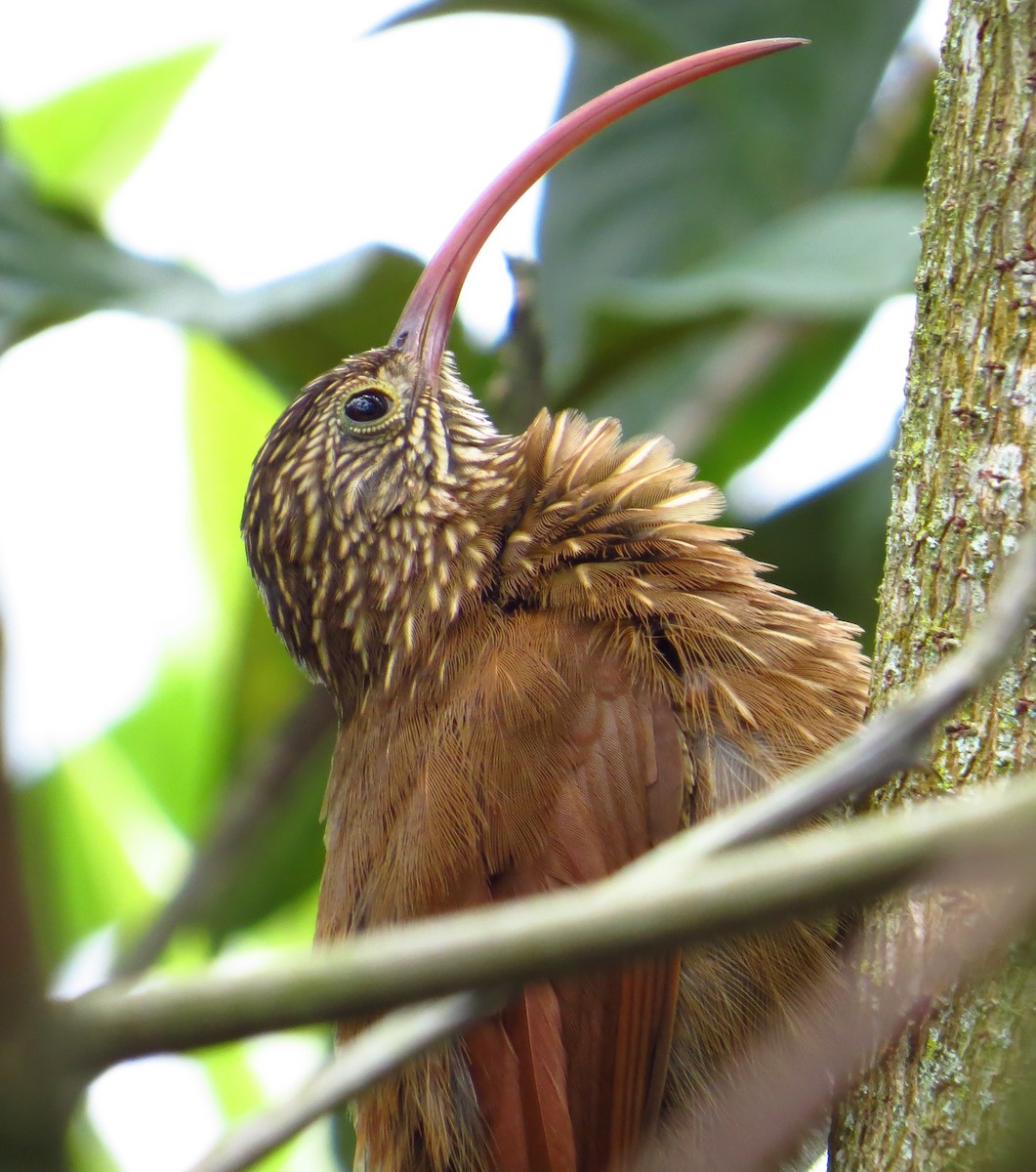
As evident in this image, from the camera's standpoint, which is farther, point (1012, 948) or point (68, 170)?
point (68, 170)

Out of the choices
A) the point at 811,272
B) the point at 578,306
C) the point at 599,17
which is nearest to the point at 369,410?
the point at 811,272

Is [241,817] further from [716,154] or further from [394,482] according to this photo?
[716,154]

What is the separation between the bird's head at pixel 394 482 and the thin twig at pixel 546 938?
225 cm

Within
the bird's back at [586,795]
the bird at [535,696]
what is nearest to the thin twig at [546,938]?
the bird at [535,696]

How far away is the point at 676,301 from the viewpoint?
4148mm

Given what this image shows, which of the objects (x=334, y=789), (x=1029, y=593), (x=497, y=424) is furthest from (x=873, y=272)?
(x=1029, y=593)

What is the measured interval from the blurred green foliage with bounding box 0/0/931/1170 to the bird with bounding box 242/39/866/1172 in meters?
0.78

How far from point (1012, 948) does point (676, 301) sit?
8.47 feet

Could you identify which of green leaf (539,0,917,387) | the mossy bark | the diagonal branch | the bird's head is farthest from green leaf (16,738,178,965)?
the diagonal branch

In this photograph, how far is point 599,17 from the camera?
5137 mm

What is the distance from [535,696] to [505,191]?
148 centimetres

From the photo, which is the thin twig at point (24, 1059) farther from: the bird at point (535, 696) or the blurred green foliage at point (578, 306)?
the blurred green foliage at point (578, 306)

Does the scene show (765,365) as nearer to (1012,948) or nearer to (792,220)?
(792,220)

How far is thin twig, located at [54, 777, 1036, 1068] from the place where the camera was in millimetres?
962
